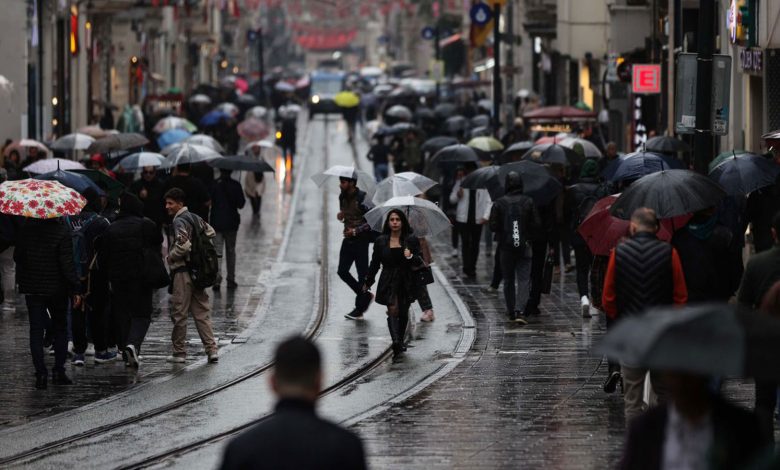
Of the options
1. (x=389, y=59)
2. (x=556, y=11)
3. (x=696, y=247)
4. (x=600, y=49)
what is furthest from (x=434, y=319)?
(x=389, y=59)

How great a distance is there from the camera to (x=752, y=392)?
14219 millimetres

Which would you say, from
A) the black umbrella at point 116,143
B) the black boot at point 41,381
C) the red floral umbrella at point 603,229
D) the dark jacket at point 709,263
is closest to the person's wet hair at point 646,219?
the dark jacket at point 709,263

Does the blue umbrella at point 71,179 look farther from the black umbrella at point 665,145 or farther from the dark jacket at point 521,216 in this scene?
the black umbrella at point 665,145

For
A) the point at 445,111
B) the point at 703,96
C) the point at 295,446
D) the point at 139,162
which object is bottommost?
the point at 295,446

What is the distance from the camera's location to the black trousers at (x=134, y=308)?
16.2 meters

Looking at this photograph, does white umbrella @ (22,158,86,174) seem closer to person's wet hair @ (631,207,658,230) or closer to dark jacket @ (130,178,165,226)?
dark jacket @ (130,178,165,226)

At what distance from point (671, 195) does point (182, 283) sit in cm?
525

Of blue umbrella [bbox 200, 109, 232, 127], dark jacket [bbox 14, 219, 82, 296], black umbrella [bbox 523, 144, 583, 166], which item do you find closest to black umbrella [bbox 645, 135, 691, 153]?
black umbrella [bbox 523, 144, 583, 166]

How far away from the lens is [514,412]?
13.5m

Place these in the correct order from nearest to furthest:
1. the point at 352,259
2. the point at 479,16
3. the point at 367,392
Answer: the point at 367,392 < the point at 352,259 < the point at 479,16

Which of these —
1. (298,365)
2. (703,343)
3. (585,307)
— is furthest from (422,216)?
(703,343)

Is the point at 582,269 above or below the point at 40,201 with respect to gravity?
below

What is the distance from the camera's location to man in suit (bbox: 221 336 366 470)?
584 centimetres

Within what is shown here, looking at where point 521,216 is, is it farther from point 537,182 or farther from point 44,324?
point 44,324
